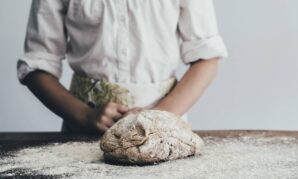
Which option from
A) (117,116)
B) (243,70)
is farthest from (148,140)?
(243,70)

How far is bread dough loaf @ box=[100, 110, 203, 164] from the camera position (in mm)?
763

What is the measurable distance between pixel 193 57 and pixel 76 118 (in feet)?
0.75

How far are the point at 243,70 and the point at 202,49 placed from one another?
0.67 metres

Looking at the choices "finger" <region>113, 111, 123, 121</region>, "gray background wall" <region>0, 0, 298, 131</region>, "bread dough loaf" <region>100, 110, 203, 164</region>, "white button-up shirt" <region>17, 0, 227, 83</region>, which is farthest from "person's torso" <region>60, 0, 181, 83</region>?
"gray background wall" <region>0, 0, 298, 131</region>

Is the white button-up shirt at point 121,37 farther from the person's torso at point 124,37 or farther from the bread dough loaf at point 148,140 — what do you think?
the bread dough loaf at point 148,140

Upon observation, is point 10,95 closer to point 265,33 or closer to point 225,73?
point 225,73

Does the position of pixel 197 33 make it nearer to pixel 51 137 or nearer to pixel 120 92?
pixel 120 92

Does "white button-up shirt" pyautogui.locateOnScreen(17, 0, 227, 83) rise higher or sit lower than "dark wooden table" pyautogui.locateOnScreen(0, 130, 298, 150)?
higher

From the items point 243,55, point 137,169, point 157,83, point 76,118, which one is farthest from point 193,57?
point 243,55

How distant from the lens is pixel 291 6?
1.67 meters

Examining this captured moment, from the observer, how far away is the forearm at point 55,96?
996mm

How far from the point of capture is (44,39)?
1.07m

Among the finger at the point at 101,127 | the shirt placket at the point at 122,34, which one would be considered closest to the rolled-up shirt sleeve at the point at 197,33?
the shirt placket at the point at 122,34

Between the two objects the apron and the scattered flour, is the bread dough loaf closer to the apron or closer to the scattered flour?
the scattered flour
